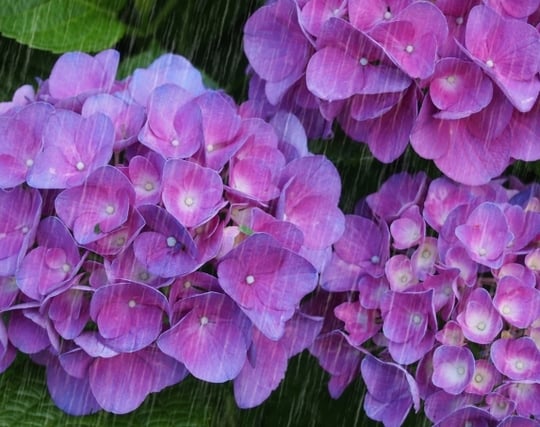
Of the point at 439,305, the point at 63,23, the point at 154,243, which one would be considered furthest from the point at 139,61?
the point at 439,305

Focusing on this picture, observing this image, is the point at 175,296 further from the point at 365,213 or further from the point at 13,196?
the point at 365,213

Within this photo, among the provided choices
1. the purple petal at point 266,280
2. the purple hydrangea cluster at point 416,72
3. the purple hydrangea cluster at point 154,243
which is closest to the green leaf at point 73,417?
the purple hydrangea cluster at point 154,243

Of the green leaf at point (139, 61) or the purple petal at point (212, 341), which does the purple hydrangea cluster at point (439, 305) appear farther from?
the green leaf at point (139, 61)

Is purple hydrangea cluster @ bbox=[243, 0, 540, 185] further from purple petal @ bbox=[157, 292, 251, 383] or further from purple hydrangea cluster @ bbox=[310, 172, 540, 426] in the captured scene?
purple petal @ bbox=[157, 292, 251, 383]

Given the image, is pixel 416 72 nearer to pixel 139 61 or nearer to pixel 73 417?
pixel 139 61

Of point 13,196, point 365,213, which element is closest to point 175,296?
point 13,196

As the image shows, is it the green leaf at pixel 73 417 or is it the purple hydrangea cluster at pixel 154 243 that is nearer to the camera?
the purple hydrangea cluster at pixel 154 243
